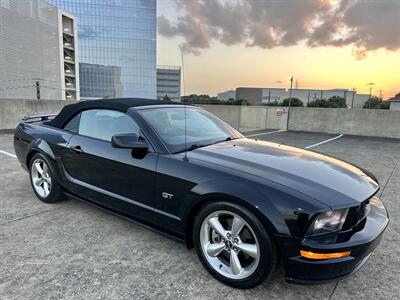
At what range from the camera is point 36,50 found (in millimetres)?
47406

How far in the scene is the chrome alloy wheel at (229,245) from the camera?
6.95ft

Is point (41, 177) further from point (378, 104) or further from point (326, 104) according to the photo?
point (378, 104)

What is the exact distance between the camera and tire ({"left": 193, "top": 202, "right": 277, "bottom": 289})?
201cm

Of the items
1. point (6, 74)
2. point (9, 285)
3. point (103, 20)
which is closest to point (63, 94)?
point (6, 74)

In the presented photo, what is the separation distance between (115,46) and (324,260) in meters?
79.8

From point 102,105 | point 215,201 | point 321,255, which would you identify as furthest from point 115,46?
point 321,255

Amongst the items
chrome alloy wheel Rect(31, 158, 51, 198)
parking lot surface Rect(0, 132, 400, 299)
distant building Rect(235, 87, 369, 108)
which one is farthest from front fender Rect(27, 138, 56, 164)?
distant building Rect(235, 87, 369, 108)

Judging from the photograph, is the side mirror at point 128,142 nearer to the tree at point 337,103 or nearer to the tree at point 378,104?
the tree at point 378,104

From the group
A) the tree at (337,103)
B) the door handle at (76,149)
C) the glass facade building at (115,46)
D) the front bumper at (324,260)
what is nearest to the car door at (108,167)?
the door handle at (76,149)

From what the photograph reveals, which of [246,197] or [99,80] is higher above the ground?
[99,80]

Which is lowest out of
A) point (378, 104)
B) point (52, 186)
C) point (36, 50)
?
point (52, 186)

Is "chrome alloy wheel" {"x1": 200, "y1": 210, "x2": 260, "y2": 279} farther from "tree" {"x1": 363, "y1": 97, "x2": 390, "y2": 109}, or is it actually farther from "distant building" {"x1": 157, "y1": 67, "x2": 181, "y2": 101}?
"tree" {"x1": 363, "y1": 97, "x2": 390, "y2": 109}

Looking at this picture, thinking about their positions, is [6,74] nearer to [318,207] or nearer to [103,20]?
[103,20]

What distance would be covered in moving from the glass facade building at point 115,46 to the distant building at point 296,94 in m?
30.3
